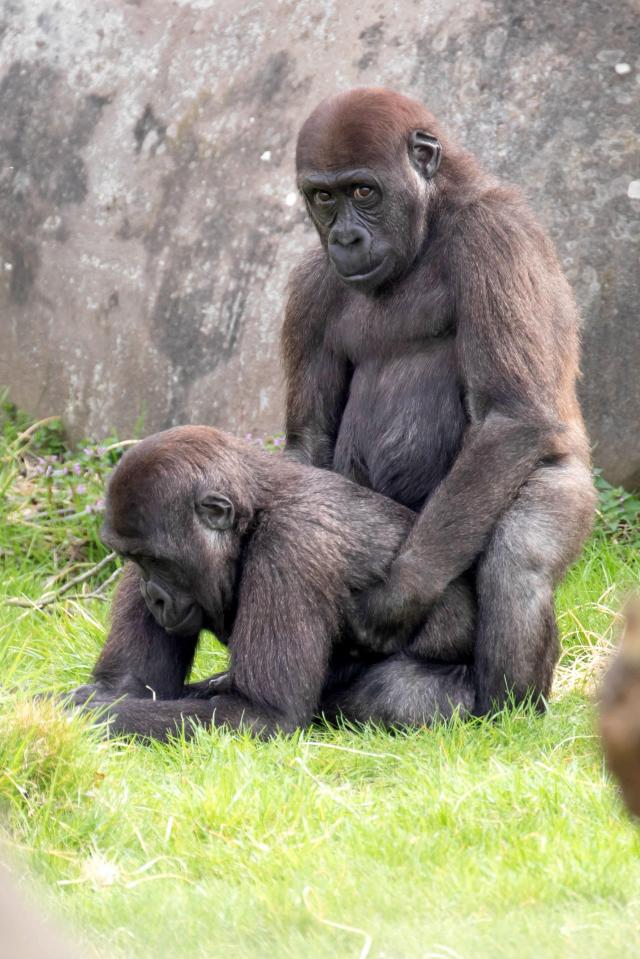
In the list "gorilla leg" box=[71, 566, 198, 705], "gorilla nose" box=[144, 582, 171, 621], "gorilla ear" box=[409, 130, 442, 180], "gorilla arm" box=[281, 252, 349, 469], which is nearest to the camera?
"gorilla nose" box=[144, 582, 171, 621]

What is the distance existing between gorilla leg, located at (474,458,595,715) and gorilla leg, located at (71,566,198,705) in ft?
3.55

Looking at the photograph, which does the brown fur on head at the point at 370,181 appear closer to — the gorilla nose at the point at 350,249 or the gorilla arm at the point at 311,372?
the gorilla nose at the point at 350,249

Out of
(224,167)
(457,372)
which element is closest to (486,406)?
(457,372)

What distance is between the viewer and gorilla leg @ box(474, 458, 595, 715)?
4.98m

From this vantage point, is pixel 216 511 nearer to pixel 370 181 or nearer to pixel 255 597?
pixel 255 597

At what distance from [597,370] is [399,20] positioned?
2073 mm

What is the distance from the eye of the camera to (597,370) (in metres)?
6.96

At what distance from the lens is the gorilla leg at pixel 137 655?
525 cm

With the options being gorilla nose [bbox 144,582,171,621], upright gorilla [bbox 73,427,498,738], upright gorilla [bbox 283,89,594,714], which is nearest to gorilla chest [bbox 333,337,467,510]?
upright gorilla [bbox 283,89,594,714]

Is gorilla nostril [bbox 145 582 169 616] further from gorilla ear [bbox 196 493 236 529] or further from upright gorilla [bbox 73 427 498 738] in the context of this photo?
gorilla ear [bbox 196 493 236 529]

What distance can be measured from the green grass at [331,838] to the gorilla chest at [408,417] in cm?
93

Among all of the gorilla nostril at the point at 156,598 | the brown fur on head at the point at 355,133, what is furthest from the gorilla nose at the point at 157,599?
the brown fur on head at the point at 355,133

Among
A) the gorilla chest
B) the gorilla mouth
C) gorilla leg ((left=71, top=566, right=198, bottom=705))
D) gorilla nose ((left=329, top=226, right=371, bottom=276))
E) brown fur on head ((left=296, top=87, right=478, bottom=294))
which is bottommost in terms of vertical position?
gorilla leg ((left=71, top=566, right=198, bottom=705))

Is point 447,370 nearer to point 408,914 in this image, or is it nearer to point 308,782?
point 308,782
